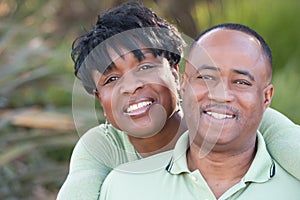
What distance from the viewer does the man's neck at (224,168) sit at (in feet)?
10.2

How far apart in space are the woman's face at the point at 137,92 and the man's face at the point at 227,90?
25cm

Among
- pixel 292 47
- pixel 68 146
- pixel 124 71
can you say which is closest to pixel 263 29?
pixel 292 47

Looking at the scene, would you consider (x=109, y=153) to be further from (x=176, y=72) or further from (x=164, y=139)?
(x=176, y=72)

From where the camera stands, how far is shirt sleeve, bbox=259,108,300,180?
3.08m

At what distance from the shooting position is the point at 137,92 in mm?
3307

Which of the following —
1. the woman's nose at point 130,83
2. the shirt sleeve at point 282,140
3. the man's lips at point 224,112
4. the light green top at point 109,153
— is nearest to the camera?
the man's lips at point 224,112

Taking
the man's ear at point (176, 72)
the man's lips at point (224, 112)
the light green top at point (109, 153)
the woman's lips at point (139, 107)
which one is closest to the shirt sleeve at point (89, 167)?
Result: the light green top at point (109, 153)

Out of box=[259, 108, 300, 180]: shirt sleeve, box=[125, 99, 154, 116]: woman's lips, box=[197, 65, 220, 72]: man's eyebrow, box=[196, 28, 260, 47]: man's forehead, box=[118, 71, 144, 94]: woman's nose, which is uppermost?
box=[196, 28, 260, 47]: man's forehead

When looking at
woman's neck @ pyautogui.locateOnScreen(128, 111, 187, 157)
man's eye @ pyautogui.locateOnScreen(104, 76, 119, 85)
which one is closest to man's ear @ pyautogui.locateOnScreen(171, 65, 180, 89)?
woman's neck @ pyautogui.locateOnScreen(128, 111, 187, 157)

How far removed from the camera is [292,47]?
6949 millimetres

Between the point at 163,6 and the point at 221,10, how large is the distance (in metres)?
3.22

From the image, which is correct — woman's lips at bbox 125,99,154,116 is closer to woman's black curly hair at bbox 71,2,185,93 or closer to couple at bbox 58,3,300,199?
couple at bbox 58,3,300,199

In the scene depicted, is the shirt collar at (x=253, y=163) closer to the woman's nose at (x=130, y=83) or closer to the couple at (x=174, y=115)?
the couple at (x=174, y=115)

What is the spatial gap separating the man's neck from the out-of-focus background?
126 inches
